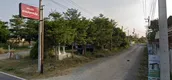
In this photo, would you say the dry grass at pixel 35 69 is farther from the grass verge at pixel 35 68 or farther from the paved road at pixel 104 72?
the paved road at pixel 104 72

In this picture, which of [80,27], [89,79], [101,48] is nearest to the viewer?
[89,79]

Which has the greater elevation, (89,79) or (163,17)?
(163,17)

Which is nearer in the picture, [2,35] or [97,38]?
[97,38]

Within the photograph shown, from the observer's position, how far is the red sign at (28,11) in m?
11.4

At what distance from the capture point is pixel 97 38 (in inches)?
1054

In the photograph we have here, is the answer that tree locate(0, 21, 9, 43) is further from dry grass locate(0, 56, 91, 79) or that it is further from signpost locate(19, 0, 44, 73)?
signpost locate(19, 0, 44, 73)

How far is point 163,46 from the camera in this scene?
5090 millimetres

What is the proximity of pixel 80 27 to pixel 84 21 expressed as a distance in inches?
54.6

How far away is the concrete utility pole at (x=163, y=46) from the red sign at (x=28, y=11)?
28.1ft

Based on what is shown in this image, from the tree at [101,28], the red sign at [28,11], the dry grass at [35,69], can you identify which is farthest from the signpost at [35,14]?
the tree at [101,28]

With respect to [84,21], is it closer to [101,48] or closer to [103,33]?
[103,33]

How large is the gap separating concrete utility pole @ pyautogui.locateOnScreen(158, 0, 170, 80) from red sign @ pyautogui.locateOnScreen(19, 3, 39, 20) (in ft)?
28.1

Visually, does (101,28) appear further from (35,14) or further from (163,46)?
(163,46)

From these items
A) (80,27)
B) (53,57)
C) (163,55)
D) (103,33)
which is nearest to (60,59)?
(53,57)
